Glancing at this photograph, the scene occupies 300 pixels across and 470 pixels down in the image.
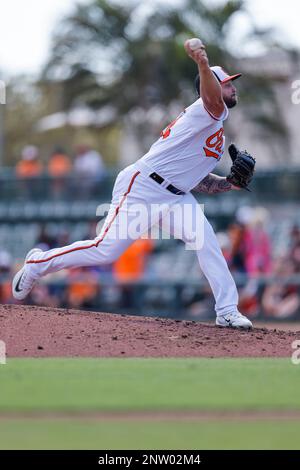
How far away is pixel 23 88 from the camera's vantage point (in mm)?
51438

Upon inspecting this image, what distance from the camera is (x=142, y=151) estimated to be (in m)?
29.6

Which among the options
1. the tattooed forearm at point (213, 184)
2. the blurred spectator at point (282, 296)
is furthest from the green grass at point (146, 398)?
the blurred spectator at point (282, 296)

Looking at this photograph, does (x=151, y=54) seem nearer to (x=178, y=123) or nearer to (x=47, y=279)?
(x=47, y=279)

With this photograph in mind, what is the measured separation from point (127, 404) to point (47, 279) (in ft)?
40.8

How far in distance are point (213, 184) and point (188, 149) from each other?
75 cm

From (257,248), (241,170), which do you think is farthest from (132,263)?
(241,170)

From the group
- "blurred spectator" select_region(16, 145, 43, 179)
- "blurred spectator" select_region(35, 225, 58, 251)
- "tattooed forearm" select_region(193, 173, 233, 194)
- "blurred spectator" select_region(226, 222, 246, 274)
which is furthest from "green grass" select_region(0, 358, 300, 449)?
"blurred spectator" select_region(16, 145, 43, 179)

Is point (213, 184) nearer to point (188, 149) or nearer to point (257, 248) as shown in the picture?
point (188, 149)

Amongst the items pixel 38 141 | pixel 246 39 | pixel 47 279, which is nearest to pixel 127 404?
pixel 47 279

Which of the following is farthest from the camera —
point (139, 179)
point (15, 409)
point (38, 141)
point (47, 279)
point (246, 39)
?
point (38, 141)

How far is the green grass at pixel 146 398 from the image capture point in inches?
215

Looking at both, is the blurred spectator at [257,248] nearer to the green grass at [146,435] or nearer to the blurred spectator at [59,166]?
the blurred spectator at [59,166]

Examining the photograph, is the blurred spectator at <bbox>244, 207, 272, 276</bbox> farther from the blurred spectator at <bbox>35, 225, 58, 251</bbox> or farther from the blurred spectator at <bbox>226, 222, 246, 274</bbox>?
the blurred spectator at <bbox>35, 225, 58, 251</bbox>

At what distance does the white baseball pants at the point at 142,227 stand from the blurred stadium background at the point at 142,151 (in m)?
8.31
